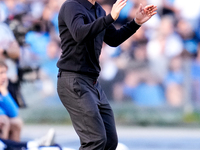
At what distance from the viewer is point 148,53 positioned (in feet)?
28.2

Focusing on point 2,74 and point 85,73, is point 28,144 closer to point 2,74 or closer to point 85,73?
point 2,74

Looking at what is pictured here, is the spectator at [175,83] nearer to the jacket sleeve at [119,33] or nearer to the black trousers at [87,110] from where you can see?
the jacket sleeve at [119,33]

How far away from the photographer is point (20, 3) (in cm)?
862

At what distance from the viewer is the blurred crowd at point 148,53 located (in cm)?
850

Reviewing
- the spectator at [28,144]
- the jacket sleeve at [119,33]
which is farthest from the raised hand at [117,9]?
the spectator at [28,144]

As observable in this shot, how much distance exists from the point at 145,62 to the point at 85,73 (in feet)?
16.5

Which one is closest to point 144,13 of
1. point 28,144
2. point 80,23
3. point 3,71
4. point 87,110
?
point 80,23

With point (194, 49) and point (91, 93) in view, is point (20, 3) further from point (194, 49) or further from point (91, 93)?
point (91, 93)

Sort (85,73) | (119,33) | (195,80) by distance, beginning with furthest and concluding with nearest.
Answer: (195,80) → (119,33) → (85,73)

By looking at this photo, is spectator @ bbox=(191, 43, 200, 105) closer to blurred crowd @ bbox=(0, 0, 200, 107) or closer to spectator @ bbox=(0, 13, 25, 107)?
blurred crowd @ bbox=(0, 0, 200, 107)

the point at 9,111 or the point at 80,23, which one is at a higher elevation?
the point at 80,23

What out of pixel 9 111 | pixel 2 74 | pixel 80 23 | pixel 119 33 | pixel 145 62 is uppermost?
pixel 80 23

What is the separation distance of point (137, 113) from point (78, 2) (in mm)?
5411

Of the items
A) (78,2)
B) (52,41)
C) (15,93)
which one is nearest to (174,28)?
(52,41)
